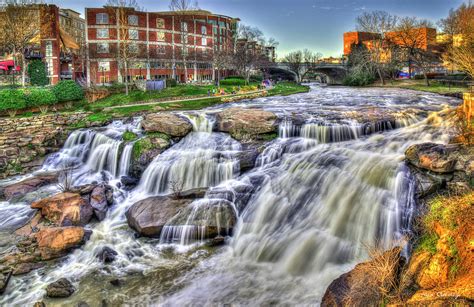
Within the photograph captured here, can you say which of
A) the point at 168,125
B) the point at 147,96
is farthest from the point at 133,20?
the point at 168,125

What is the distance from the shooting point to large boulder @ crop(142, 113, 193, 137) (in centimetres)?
2344

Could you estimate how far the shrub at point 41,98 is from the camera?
32375 millimetres

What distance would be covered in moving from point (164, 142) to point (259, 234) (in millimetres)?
10417

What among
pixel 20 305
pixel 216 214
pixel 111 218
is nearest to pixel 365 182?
pixel 216 214

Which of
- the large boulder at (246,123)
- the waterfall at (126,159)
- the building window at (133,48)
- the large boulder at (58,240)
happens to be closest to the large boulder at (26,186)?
the waterfall at (126,159)

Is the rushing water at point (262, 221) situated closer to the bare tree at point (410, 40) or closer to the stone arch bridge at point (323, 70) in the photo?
the bare tree at point (410, 40)

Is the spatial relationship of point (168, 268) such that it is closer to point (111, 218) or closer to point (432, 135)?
point (111, 218)

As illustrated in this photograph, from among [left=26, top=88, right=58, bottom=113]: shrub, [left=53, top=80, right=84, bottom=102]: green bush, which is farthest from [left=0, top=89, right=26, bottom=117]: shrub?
[left=53, top=80, right=84, bottom=102]: green bush

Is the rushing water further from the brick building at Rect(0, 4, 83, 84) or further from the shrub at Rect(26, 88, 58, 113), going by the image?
the brick building at Rect(0, 4, 83, 84)

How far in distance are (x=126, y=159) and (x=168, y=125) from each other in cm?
345

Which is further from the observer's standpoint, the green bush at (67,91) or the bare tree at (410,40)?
the bare tree at (410,40)

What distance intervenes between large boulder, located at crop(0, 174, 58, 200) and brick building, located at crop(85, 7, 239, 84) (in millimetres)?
43580

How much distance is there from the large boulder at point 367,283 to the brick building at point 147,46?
57.3m

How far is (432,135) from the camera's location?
19016 millimetres
